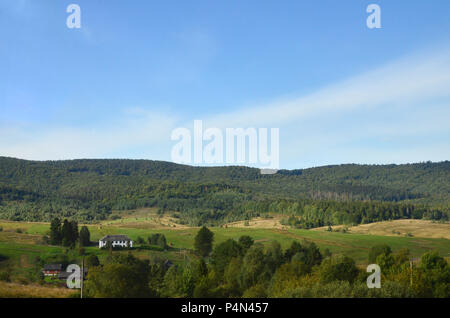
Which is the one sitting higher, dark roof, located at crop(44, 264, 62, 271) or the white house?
the white house

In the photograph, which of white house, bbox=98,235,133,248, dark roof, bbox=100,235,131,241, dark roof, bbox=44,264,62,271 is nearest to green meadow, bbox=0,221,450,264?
white house, bbox=98,235,133,248

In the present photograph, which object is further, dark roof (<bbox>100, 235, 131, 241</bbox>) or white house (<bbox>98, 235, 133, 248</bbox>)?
dark roof (<bbox>100, 235, 131, 241</bbox>)

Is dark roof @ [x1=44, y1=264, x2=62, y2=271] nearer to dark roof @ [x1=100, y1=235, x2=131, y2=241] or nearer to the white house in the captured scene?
the white house

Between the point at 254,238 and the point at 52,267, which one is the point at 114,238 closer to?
the point at 52,267

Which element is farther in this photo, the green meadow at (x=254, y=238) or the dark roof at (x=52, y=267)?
the green meadow at (x=254, y=238)

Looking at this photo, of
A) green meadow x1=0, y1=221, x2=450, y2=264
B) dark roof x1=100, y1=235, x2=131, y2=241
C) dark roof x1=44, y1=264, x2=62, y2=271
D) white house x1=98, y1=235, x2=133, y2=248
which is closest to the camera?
dark roof x1=44, y1=264, x2=62, y2=271

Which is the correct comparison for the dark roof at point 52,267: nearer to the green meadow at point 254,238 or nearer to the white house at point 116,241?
the green meadow at point 254,238

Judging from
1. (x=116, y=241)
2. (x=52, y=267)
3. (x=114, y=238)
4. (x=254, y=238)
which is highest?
(x=114, y=238)

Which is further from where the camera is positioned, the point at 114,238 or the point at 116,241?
the point at 114,238

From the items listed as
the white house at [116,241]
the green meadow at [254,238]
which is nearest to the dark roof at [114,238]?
the white house at [116,241]

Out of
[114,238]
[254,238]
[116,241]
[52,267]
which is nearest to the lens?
[52,267]

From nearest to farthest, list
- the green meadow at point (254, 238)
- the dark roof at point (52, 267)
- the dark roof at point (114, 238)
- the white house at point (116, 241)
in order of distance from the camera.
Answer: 1. the dark roof at point (52, 267)
2. the green meadow at point (254, 238)
3. the white house at point (116, 241)
4. the dark roof at point (114, 238)

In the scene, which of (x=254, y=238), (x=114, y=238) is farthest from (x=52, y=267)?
(x=254, y=238)
